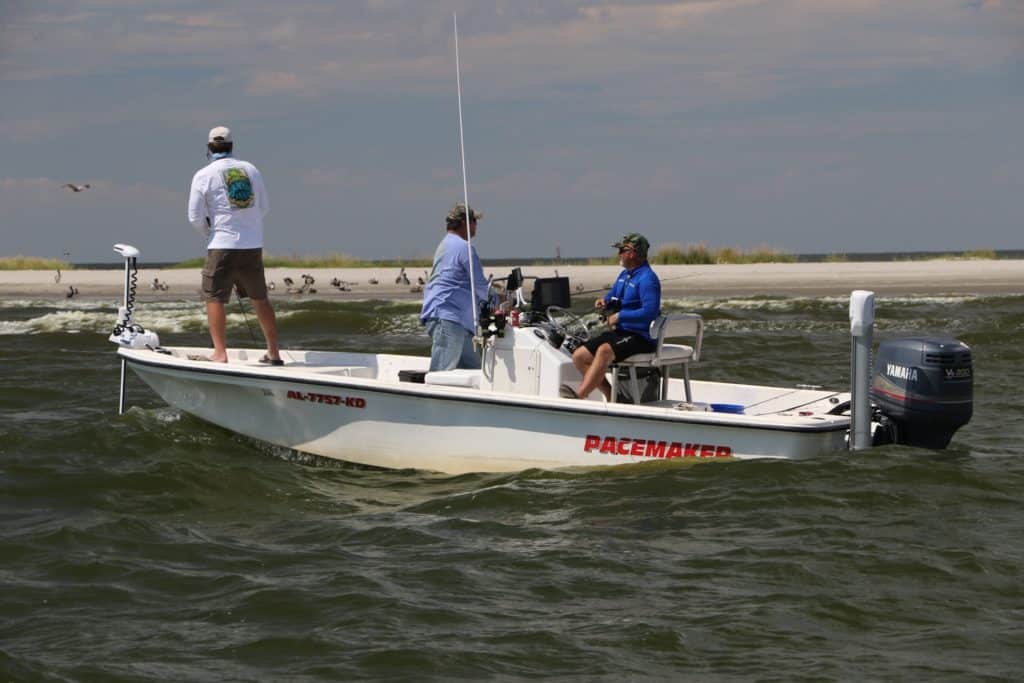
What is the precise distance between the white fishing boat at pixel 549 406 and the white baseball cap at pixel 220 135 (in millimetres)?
1447

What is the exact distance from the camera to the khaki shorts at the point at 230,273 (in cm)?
965

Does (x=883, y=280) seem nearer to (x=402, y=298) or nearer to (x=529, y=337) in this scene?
(x=402, y=298)

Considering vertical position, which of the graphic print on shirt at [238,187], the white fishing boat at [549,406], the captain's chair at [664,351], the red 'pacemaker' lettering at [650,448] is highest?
the graphic print on shirt at [238,187]

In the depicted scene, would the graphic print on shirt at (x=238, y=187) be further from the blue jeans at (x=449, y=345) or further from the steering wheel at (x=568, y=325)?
the steering wheel at (x=568, y=325)

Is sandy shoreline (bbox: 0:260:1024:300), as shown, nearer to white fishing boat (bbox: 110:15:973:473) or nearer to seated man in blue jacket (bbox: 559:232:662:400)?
white fishing boat (bbox: 110:15:973:473)

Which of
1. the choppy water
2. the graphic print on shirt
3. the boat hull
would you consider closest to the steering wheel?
the boat hull

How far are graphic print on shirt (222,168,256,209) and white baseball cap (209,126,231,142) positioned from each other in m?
0.24

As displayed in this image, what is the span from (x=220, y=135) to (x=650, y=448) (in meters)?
3.82

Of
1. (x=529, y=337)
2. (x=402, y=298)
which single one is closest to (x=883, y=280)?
(x=402, y=298)

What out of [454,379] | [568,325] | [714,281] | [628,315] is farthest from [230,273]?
[714,281]

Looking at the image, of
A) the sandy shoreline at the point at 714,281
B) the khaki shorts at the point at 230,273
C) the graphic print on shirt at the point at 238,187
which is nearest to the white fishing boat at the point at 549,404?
the khaki shorts at the point at 230,273

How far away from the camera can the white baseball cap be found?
9641 mm

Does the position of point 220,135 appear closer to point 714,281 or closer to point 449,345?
point 449,345

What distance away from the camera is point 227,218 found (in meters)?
9.60
